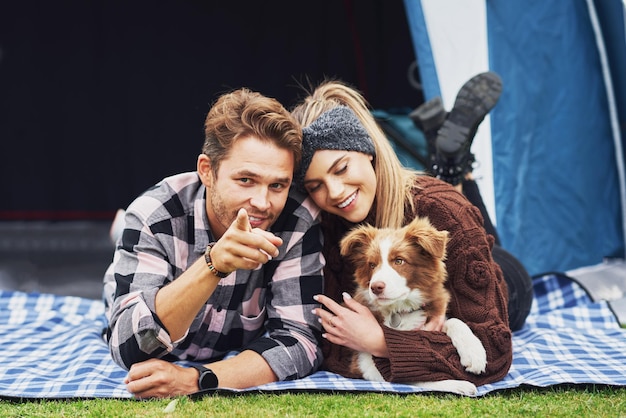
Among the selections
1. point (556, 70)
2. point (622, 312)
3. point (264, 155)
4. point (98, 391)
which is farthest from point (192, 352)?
point (556, 70)

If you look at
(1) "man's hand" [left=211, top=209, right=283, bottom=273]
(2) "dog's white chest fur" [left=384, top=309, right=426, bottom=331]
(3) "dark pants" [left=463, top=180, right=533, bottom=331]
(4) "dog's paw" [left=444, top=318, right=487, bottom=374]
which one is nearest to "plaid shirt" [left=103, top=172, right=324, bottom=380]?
(2) "dog's white chest fur" [left=384, top=309, right=426, bottom=331]

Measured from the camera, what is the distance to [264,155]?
2.57m

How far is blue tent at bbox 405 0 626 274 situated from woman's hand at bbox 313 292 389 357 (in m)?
2.13

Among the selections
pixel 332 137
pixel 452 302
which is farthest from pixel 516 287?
pixel 332 137

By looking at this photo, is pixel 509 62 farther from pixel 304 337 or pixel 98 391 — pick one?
pixel 98 391

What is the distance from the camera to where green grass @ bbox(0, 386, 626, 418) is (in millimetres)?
2346

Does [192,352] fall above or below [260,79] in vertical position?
below

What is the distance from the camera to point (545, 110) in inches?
192

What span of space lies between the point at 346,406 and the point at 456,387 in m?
0.40

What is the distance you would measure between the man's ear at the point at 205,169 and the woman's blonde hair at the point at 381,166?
446mm

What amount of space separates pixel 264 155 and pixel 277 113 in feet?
0.55

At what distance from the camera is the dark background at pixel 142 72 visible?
6.69 meters

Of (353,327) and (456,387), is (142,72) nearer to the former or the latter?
(353,327)

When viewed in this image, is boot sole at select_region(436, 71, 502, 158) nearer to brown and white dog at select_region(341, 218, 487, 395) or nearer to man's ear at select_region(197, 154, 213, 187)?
brown and white dog at select_region(341, 218, 487, 395)
